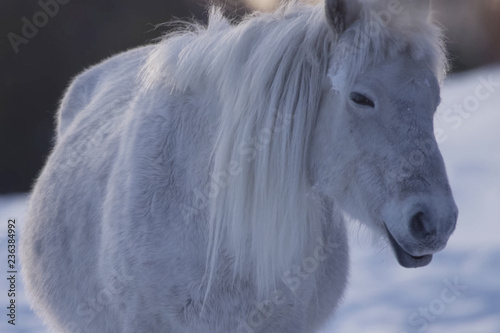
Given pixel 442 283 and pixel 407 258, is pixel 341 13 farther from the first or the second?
pixel 442 283

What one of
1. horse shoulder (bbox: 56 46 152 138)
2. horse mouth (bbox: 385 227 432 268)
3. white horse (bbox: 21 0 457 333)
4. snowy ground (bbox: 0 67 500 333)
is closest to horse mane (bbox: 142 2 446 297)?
white horse (bbox: 21 0 457 333)

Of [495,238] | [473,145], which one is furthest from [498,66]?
[495,238]

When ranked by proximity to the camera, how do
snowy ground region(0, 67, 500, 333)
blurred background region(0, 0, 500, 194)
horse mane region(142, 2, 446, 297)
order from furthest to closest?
blurred background region(0, 0, 500, 194) < snowy ground region(0, 67, 500, 333) < horse mane region(142, 2, 446, 297)

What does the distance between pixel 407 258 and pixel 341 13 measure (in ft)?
2.56

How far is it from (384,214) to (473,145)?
7.54m

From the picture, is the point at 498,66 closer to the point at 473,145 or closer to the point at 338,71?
the point at 473,145

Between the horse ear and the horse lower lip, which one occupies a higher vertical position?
the horse ear

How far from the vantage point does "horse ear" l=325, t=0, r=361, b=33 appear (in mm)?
2225

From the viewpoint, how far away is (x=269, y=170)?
7.79ft

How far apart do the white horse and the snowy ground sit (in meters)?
1.09

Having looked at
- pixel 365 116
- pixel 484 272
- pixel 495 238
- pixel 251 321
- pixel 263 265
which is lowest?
pixel 495 238

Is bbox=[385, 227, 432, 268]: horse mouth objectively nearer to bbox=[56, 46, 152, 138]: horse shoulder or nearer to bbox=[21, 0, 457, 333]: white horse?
bbox=[21, 0, 457, 333]: white horse

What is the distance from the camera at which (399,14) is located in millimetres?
2305

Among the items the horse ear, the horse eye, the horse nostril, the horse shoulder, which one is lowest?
the horse shoulder
